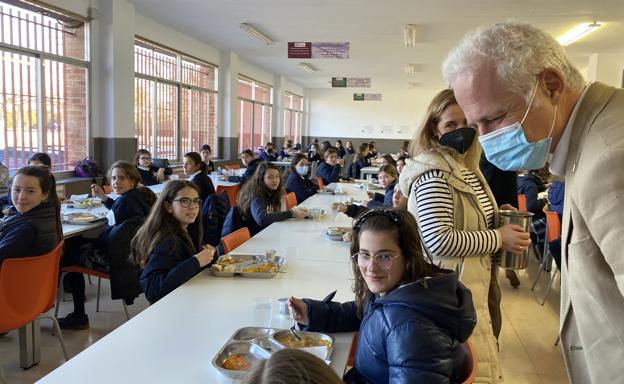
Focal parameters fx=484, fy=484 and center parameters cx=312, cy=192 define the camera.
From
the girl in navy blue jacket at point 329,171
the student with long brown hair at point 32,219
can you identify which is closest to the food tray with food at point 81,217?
the student with long brown hair at point 32,219

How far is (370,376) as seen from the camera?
57.5 inches

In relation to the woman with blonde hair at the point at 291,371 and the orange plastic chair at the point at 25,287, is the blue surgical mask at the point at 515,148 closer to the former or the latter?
the woman with blonde hair at the point at 291,371

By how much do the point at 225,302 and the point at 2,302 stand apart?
1226 mm

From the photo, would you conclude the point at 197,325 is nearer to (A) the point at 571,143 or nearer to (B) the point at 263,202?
(A) the point at 571,143

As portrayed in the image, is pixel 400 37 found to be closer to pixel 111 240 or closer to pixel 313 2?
pixel 313 2

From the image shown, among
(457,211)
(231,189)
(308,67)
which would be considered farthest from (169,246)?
(308,67)

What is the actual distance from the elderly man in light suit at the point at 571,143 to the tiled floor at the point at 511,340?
7.85 ft

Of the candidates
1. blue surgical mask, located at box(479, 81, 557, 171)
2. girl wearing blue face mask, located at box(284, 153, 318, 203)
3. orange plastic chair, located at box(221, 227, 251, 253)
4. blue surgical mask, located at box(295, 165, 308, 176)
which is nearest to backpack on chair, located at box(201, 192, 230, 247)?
orange plastic chair, located at box(221, 227, 251, 253)

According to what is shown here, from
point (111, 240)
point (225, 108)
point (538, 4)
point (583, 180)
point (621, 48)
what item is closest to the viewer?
point (583, 180)

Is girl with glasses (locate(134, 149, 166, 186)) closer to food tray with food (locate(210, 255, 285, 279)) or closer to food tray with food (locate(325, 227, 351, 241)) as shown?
food tray with food (locate(325, 227, 351, 241))

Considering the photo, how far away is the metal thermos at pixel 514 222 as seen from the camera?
5.99 ft

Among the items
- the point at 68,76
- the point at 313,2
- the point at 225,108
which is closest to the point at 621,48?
the point at 313,2

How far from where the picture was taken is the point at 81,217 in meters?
3.87

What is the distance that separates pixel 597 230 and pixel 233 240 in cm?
246
